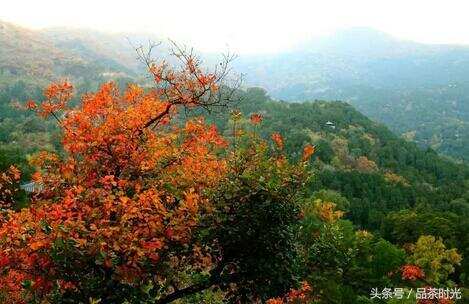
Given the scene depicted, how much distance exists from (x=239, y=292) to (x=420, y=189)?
142194 millimetres

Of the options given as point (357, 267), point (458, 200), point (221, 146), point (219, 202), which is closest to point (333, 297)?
point (357, 267)

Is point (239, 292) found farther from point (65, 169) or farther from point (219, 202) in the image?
point (65, 169)

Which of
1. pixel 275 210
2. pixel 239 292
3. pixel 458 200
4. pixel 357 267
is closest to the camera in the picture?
pixel 275 210

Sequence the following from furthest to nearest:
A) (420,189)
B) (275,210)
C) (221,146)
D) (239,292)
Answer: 1. (420,189)
2. (221,146)
3. (239,292)
4. (275,210)

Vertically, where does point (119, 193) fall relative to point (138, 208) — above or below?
above

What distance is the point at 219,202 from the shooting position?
1359 cm

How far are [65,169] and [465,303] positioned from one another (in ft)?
169

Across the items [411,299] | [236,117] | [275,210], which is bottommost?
[411,299]

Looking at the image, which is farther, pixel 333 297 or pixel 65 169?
pixel 333 297

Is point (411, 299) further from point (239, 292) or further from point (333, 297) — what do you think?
point (239, 292)

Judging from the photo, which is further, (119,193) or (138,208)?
(119,193)

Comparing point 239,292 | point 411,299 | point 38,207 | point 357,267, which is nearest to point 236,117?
point 239,292

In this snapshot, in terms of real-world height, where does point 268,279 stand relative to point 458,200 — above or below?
above

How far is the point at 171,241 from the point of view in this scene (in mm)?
14086
